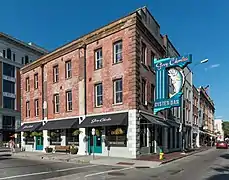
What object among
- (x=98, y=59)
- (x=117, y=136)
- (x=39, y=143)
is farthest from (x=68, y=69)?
(x=117, y=136)

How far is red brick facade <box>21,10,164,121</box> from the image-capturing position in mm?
22219

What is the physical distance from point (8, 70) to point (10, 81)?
2.44m

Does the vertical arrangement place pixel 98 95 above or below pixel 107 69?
below

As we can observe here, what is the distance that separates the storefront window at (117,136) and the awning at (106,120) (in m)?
0.77

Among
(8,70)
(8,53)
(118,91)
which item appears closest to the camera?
(118,91)

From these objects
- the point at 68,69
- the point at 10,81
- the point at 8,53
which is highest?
the point at 8,53

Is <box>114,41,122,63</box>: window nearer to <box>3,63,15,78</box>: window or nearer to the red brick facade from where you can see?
the red brick facade

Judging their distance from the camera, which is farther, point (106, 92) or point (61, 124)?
point (61, 124)

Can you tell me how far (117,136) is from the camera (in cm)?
2259

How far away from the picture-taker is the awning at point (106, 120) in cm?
2153

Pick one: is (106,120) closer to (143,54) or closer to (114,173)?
(143,54)

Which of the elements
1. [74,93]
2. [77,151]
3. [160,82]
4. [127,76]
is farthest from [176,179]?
[74,93]

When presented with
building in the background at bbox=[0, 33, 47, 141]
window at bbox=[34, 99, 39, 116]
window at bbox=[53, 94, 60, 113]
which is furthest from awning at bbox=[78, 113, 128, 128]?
building in the background at bbox=[0, 33, 47, 141]

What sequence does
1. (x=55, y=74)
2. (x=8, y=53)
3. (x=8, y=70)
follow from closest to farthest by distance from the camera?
(x=55, y=74), (x=8, y=53), (x=8, y=70)
